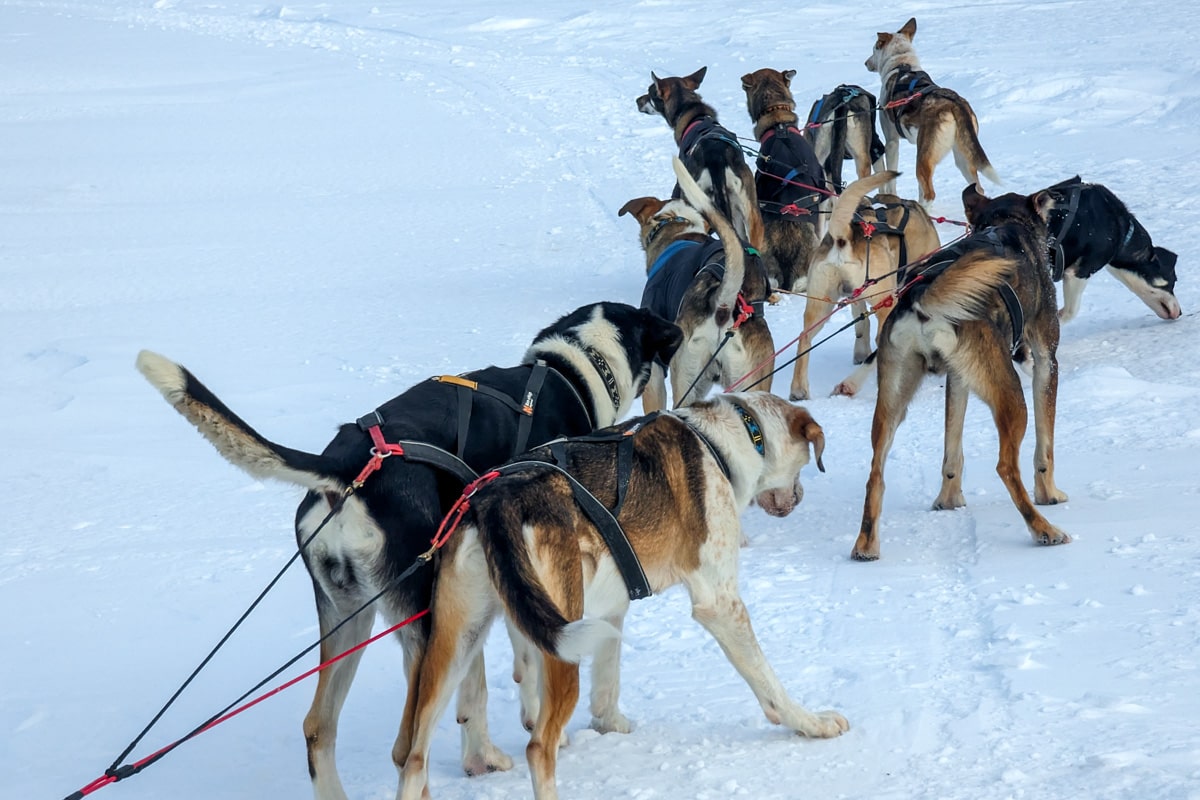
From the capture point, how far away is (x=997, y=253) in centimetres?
544

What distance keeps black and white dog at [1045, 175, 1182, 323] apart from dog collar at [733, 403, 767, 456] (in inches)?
123

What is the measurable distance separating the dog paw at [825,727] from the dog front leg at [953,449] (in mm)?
1984

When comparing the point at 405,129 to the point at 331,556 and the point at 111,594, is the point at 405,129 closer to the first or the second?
the point at 111,594

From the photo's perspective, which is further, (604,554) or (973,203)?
(973,203)

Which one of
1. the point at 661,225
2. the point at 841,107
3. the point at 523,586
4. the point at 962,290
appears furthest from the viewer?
the point at 841,107

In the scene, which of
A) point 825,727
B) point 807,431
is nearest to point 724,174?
point 807,431

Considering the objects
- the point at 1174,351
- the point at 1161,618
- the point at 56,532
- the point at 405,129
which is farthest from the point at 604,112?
the point at 1161,618

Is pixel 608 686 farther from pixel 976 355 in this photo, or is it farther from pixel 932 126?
pixel 932 126

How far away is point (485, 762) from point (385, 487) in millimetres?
988

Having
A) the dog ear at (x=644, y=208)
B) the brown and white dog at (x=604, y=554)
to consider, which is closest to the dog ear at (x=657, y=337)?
the brown and white dog at (x=604, y=554)

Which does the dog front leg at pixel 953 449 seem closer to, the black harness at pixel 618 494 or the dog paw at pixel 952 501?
the dog paw at pixel 952 501

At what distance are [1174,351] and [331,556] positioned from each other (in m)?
5.48

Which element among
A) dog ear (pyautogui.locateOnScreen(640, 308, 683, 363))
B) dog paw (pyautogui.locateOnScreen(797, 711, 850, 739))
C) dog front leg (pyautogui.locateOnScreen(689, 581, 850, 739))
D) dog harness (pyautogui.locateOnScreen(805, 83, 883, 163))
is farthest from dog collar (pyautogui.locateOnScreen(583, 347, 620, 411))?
dog harness (pyautogui.locateOnScreen(805, 83, 883, 163))

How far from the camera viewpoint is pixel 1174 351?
7.18 meters
